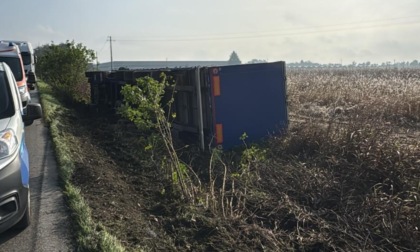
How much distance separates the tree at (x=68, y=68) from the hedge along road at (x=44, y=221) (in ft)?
45.5

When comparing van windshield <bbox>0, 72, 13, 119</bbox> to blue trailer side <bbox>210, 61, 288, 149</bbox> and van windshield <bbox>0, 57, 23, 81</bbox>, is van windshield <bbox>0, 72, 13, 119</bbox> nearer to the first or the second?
blue trailer side <bbox>210, 61, 288, 149</bbox>

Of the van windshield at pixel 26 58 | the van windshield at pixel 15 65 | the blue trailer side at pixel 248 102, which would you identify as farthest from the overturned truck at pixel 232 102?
the van windshield at pixel 26 58

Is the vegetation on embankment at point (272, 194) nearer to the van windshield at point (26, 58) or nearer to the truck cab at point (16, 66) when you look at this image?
the truck cab at point (16, 66)

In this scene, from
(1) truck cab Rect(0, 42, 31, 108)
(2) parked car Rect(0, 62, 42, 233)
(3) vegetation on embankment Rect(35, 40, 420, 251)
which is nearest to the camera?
(2) parked car Rect(0, 62, 42, 233)

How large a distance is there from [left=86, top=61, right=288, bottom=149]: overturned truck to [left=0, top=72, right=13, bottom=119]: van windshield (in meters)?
3.71

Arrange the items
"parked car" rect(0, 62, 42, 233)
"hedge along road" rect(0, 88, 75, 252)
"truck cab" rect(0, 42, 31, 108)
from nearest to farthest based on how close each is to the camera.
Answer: "parked car" rect(0, 62, 42, 233), "hedge along road" rect(0, 88, 75, 252), "truck cab" rect(0, 42, 31, 108)

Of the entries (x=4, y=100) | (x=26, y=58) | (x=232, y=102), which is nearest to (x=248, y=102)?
(x=232, y=102)

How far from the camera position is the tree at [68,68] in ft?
68.3

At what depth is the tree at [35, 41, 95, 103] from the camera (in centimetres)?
2083

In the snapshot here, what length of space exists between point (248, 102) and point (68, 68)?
15.4m

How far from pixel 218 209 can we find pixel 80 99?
52.0 ft

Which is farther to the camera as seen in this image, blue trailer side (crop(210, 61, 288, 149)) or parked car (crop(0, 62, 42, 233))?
blue trailer side (crop(210, 61, 288, 149))

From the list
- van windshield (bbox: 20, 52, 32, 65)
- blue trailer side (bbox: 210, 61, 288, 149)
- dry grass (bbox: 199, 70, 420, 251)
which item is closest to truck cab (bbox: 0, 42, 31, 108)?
blue trailer side (bbox: 210, 61, 288, 149)

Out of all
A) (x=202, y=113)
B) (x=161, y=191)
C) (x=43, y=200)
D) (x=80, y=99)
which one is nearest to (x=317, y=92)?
(x=202, y=113)
